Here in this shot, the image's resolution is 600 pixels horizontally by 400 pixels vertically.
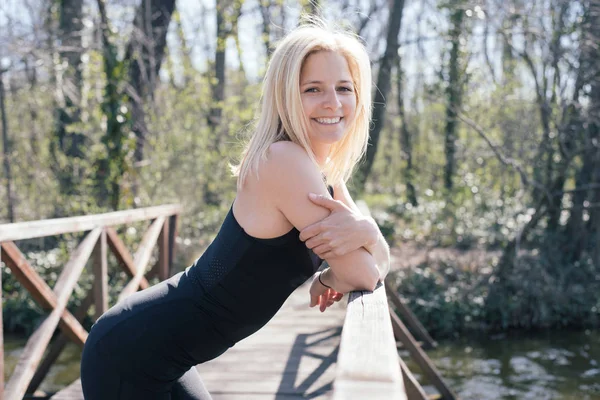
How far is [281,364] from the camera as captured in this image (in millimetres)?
4324

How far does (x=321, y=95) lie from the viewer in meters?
1.85

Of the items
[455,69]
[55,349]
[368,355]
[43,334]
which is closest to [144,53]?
[455,69]

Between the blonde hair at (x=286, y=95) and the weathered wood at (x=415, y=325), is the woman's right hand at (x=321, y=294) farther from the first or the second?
the weathered wood at (x=415, y=325)

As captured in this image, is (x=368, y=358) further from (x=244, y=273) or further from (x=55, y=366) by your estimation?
(x=55, y=366)

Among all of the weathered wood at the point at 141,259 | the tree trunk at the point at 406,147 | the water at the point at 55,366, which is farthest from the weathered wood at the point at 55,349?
the tree trunk at the point at 406,147

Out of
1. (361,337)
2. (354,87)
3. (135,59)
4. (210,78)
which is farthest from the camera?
(210,78)

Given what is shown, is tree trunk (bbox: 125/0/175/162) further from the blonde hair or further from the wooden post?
the blonde hair

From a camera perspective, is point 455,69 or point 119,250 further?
point 455,69

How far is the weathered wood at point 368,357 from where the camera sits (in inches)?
44.3

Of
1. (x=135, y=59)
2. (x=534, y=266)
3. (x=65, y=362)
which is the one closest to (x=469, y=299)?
(x=534, y=266)

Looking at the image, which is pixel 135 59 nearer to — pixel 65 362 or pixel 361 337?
pixel 65 362

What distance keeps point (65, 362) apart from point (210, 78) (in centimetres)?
482

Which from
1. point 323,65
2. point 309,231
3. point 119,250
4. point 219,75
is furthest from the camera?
point 219,75

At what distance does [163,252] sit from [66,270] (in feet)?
7.90
